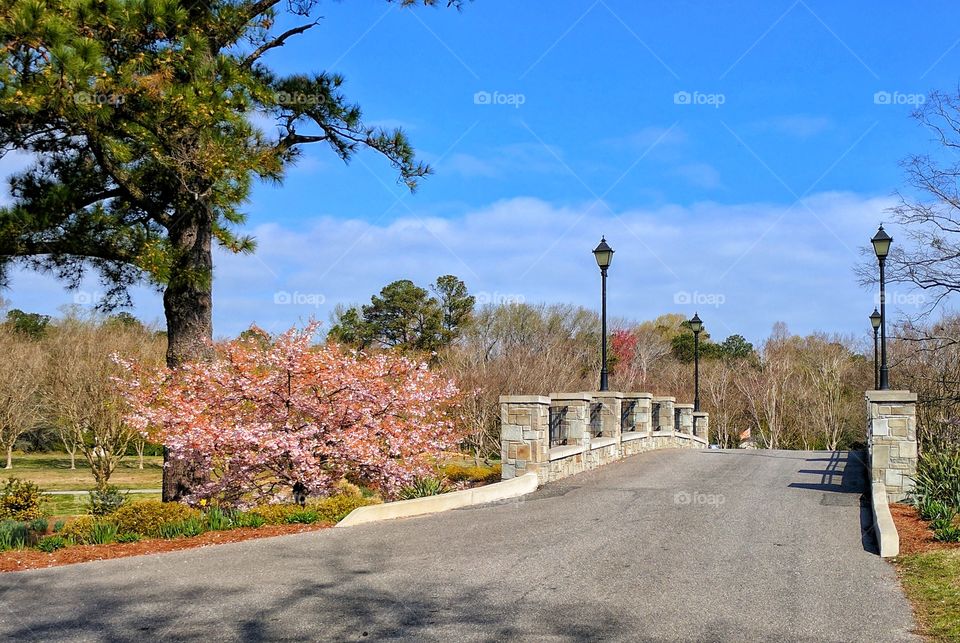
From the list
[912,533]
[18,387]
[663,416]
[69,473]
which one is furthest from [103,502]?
[18,387]

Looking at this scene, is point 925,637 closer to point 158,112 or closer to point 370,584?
point 370,584

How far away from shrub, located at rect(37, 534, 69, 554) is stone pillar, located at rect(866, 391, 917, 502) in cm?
1156

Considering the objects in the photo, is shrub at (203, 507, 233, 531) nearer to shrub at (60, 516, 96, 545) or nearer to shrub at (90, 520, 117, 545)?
shrub at (90, 520, 117, 545)

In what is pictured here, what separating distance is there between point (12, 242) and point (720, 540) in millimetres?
11866

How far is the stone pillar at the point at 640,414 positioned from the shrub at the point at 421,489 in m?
8.85

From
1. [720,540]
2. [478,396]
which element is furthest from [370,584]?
[478,396]

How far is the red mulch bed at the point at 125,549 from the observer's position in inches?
345

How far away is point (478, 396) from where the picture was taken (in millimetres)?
38031

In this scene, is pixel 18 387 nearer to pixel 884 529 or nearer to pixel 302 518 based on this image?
pixel 302 518

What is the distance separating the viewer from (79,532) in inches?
396

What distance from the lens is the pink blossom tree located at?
12.2 meters

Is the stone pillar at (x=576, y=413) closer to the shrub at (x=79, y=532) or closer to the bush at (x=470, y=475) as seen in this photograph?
the bush at (x=470, y=475)

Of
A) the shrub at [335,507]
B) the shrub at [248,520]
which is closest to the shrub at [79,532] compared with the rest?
the shrub at [248,520]

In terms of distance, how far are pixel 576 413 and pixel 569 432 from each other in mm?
445
